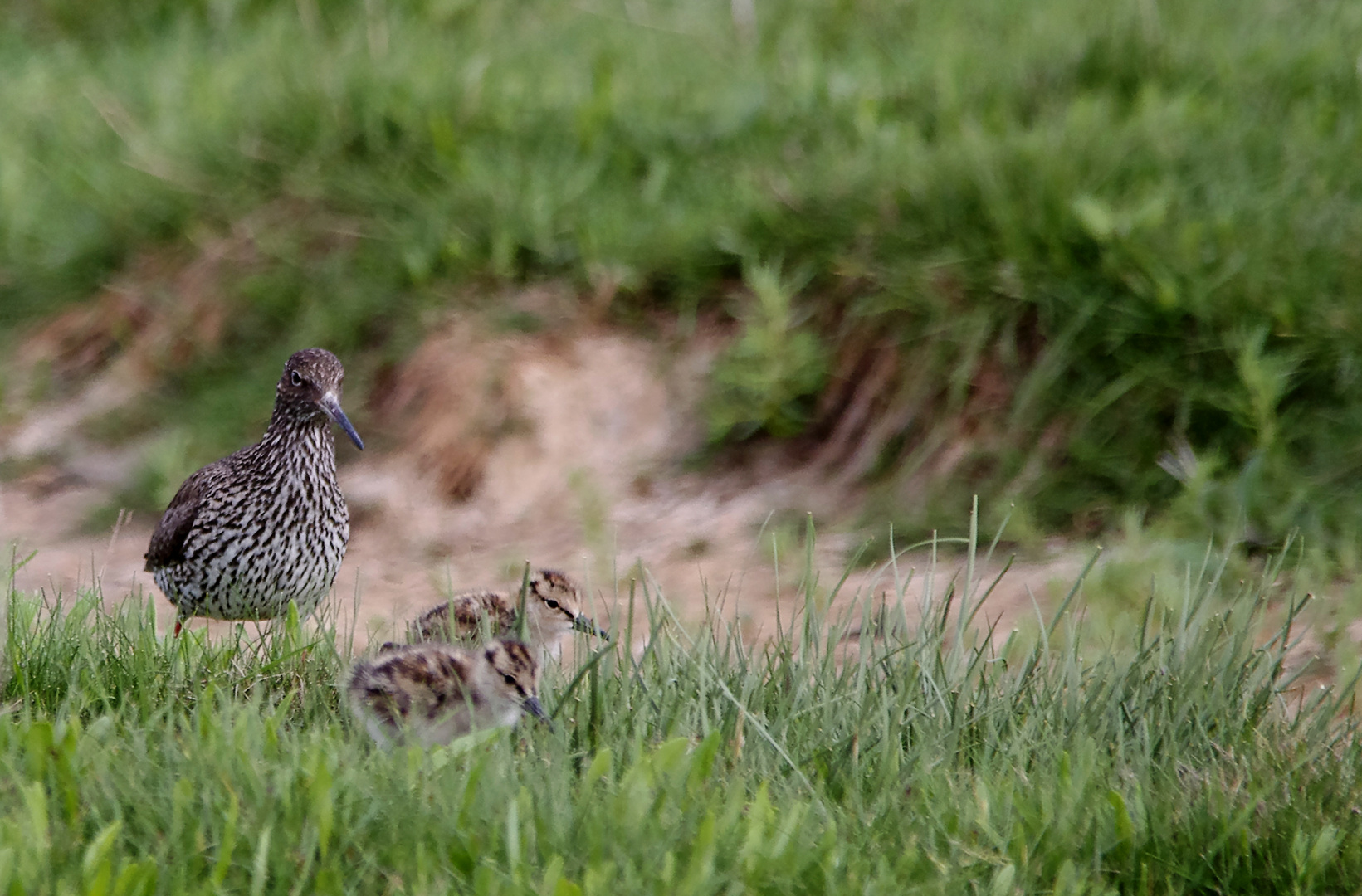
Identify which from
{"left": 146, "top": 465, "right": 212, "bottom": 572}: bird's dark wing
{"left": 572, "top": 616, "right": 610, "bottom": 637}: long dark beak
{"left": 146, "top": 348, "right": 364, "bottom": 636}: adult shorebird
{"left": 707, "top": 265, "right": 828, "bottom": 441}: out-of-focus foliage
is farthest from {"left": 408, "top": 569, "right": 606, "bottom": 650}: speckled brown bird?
{"left": 707, "top": 265, "right": 828, "bottom": 441}: out-of-focus foliage

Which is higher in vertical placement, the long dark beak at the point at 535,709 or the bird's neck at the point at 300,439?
the bird's neck at the point at 300,439

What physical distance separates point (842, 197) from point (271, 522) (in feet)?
9.34

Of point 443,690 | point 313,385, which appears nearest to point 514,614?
point 443,690

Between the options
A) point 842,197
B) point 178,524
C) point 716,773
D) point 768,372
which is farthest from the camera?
point 842,197

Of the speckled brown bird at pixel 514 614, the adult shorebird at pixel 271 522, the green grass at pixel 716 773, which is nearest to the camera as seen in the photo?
the green grass at pixel 716 773

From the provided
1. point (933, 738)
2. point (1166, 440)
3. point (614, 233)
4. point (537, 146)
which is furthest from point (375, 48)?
point (933, 738)

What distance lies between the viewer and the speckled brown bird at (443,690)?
4.23 m

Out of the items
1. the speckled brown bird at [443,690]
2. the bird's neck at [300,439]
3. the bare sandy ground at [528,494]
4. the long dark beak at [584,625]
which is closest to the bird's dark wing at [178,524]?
the bird's neck at [300,439]

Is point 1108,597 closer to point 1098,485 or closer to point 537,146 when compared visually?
point 1098,485

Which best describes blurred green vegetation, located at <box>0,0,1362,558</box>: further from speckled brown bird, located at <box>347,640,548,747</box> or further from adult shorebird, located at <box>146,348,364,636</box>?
speckled brown bird, located at <box>347,640,548,747</box>

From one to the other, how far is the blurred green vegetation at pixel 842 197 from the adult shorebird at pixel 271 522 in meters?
1.72

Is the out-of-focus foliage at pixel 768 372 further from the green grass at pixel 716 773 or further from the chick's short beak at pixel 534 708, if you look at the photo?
the chick's short beak at pixel 534 708

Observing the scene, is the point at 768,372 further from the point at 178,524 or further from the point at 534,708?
the point at 534,708

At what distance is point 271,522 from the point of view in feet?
19.4
